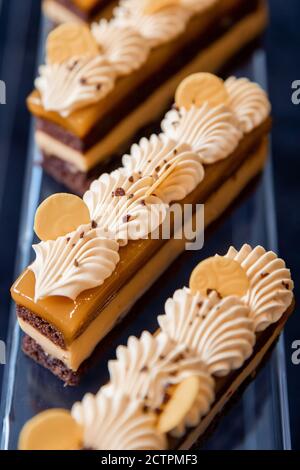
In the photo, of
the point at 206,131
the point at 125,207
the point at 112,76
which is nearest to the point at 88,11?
the point at 112,76

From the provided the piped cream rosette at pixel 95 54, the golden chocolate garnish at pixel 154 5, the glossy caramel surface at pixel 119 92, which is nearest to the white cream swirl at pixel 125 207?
the glossy caramel surface at pixel 119 92

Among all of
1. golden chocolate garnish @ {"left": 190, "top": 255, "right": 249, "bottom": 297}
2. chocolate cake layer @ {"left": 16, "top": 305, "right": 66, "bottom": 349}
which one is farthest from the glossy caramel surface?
golden chocolate garnish @ {"left": 190, "top": 255, "right": 249, "bottom": 297}

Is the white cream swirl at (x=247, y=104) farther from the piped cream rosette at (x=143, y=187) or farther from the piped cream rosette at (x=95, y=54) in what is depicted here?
the piped cream rosette at (x=95, y=54)

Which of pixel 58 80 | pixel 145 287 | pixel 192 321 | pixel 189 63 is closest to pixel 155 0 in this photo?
pixel 189 63

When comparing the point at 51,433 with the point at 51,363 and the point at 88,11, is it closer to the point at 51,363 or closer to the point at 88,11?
the point at 51,363

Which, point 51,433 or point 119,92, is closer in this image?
point 51,433

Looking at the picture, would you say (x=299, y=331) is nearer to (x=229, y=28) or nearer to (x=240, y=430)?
(x=240, y=430)
